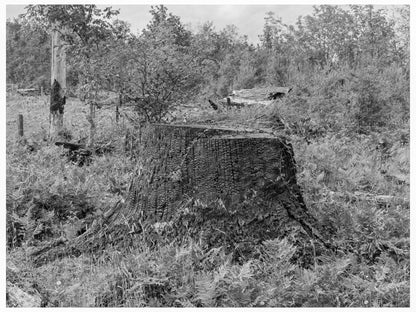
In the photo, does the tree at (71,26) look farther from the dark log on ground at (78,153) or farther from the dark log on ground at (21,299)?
the dark log on ground at (21,299)

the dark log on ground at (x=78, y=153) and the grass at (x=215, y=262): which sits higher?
the dark log on ground at (x=78, y=153)

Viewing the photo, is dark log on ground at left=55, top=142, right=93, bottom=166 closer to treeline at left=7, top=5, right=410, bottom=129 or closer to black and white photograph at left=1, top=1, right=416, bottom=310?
black and white photograph at left=1, top=1, right=416, bottom=310

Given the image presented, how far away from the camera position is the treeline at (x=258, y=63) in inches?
314

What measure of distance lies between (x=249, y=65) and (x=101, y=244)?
1274cm

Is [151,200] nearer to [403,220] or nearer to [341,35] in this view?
[403,220]

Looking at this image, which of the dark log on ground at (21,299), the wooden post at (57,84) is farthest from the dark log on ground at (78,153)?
the dark log on ground at (21,299)

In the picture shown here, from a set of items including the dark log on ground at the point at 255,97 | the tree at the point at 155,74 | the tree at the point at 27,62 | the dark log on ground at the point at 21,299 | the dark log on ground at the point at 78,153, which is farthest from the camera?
the tree at the point at 27,62

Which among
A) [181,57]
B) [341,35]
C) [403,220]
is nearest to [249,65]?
[341,35]

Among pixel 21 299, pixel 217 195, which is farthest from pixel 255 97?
pixel 21 299

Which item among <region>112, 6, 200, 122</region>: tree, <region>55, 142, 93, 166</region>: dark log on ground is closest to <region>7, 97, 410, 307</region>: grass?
<region>55, 142, 93, 166</region>: dark log on ground

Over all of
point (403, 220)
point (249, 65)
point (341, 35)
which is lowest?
point (403, 220)

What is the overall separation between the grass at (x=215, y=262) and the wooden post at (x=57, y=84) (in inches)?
149

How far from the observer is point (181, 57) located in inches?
313

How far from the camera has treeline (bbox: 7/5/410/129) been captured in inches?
314
